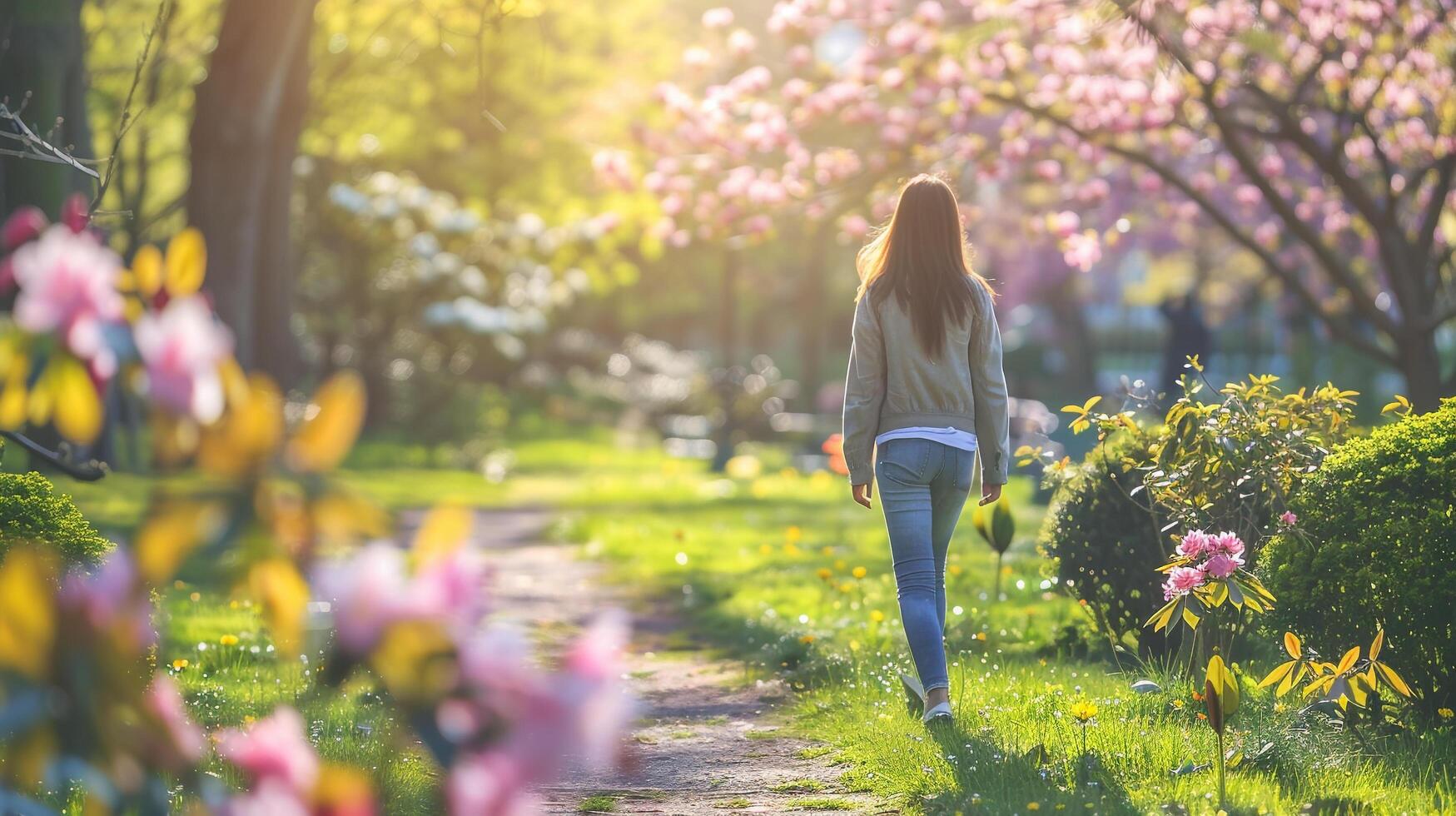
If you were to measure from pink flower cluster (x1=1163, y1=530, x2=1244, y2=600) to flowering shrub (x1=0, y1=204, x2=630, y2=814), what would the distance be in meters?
2.86

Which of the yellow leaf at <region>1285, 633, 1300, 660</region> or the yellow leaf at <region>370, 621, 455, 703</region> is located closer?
the yellow leaf at <region>370, 621, 455, 703</region>

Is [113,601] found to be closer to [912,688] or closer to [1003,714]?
[1003,714]

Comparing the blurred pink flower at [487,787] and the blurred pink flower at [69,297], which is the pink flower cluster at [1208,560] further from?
the blurred pink flower at [69,297]

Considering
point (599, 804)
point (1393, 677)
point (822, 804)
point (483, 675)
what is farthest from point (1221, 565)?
point (483, 675)

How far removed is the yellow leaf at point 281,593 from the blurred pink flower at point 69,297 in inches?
14.4

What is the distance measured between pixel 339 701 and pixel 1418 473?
3.92 m

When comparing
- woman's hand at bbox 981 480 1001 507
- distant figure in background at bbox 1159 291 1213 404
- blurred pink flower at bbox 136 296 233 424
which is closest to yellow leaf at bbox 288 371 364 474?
blurred pink flower at bbox 136 296 233 424

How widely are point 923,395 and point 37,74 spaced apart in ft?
16.9

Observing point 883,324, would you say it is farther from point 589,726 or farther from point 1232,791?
point 589,726

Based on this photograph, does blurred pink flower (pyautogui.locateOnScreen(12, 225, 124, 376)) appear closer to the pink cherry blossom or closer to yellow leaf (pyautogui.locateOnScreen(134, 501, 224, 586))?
yellow leaf (pyautogui.locateOnScreen(134, 501, 224, 586))

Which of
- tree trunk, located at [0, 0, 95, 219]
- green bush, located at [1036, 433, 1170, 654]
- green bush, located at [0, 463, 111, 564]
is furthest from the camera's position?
tree trunk, located at [0, 0, 95, 219]

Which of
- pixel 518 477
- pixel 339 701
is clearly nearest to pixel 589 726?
pixel 339 701

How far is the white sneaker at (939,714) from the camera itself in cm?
520

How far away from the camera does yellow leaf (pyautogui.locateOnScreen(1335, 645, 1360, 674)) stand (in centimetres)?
439
